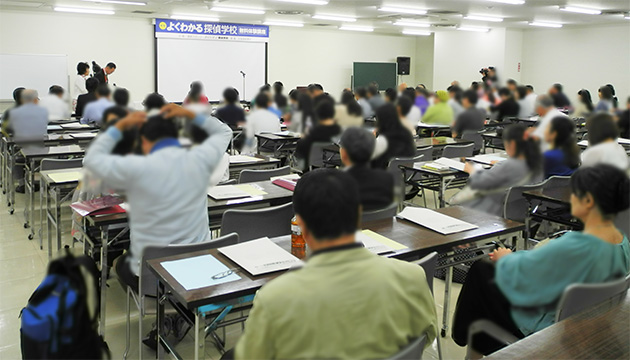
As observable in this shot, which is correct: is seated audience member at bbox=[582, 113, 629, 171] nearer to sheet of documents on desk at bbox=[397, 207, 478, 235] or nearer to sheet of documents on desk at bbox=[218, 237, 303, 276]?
sheet of documents on desk at bbox=[218, 237, 303, 276]

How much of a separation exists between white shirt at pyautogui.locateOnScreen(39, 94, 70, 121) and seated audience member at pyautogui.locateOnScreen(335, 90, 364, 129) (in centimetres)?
39

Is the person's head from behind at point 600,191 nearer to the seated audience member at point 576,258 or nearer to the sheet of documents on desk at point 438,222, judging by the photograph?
the seated audience member at point 576,258

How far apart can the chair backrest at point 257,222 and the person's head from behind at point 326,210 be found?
1798mm

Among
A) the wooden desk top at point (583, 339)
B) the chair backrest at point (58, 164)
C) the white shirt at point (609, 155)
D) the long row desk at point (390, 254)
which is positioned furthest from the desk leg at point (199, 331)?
the chair backrest at point (58, 164)

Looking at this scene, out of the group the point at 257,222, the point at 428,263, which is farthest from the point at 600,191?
the point at 257,222

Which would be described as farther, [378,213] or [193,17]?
[378,213]

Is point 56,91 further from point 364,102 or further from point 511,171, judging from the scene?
point 511,171

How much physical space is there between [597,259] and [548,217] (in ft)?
4.21

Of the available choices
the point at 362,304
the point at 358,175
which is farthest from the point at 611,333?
the point at 358,175

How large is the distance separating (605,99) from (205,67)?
2.34 ft

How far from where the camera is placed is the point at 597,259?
83 cm

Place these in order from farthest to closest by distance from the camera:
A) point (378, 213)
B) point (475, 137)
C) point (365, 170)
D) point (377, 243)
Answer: point (377, 243), point (378, 213), point (475, 137), point (365, 170)

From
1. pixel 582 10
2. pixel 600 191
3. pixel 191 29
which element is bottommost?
pixel 600 191

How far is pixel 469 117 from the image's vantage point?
838mm
